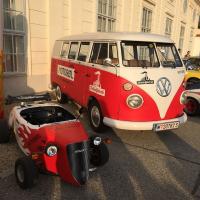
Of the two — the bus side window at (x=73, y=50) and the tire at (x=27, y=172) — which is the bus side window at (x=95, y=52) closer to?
the bus side window at (x=73, y=50)

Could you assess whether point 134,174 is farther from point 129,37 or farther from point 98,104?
point 129,37

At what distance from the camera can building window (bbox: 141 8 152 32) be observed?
58.6 feet

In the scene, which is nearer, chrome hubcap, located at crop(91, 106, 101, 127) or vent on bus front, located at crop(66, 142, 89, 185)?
vent on bus front, located at crop(66, 142, 89, 185)

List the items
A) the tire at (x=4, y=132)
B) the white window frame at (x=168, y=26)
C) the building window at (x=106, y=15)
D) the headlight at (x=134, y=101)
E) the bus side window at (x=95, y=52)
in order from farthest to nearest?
the white window frame at (x=168, y=26)
the building window at (x=106, y=15)
the bus side window at (x=95, y=52)
the headlight at (x=134, y=101)
the tire at (x=4, y=132)

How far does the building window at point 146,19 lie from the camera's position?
17859 millimetres

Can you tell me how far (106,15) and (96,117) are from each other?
28.4ft

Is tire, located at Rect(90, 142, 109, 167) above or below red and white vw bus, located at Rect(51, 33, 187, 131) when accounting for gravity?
below

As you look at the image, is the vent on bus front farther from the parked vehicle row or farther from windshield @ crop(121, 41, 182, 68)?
windshield @ crop(121, 41, 182, 68)

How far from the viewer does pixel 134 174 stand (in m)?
4.44

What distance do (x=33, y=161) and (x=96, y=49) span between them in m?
3.55

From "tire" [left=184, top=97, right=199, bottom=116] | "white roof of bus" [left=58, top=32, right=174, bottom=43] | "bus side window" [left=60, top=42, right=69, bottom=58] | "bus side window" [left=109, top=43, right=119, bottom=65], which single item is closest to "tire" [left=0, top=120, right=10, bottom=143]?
"bus side window" [left=109, top=43, right=119, bottom=65]

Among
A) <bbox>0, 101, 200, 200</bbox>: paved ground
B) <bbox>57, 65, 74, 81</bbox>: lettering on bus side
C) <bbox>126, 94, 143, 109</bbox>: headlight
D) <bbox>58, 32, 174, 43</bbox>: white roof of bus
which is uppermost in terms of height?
<bbox>58, 32, 174, 43</bbox>: white roof of bus

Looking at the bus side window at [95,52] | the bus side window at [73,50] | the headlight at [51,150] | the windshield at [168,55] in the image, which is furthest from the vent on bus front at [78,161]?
the bus side window at [73,50]

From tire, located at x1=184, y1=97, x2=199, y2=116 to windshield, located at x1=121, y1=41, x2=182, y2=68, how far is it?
7.34ft
